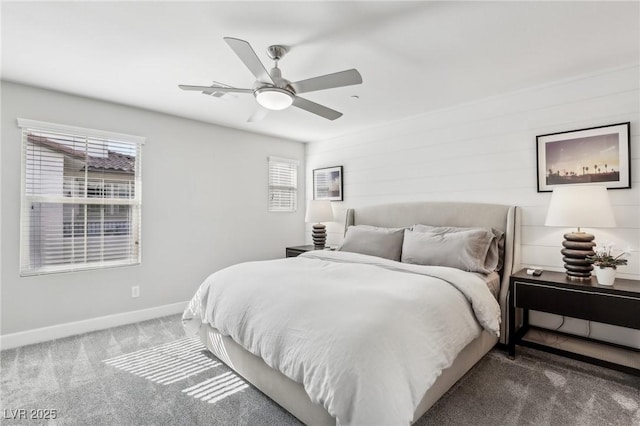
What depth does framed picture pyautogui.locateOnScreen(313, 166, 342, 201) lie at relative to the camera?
4.84 m

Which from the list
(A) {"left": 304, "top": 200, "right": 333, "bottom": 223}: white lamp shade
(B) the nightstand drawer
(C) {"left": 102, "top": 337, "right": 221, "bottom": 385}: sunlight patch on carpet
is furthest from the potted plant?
(C) {"left": 102, "top": 337, "right": 221, "bottom": 385}: sunlight patch on carpet

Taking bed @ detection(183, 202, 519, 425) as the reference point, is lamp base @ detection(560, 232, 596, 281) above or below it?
above

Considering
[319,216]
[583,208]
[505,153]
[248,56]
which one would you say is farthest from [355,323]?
[319,216]

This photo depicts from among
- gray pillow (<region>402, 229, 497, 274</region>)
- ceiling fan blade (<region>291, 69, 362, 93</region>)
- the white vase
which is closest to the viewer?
ceiling fan blade (<region>291, 69, 362, 93</region>)

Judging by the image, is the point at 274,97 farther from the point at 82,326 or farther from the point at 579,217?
the point at 82,326

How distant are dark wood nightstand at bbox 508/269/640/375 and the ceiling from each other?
1.79m

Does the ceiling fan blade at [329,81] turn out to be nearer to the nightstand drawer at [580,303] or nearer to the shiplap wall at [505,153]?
the shiplap wall at [505,153]

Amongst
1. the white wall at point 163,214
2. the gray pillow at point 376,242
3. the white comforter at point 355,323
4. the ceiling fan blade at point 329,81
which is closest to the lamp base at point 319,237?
the white wall at point 163,214

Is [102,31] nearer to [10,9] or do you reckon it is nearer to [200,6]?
[10,9]

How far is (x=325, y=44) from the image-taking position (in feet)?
7.52

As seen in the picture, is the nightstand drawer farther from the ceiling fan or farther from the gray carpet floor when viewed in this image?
the ceiling fan

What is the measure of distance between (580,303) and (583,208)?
28.8 inches

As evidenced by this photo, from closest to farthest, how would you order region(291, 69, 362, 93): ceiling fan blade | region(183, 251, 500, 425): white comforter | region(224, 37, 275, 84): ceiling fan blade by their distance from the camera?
region(183, 251, 500, 425): white comforter, region(224, 37, 275, 84): ceiling fan blade, region(291, 69, 362, 93): ceiling fan blade

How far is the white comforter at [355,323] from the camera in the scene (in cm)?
142
